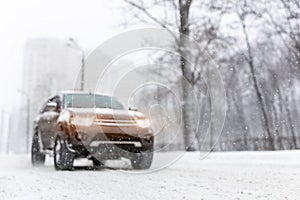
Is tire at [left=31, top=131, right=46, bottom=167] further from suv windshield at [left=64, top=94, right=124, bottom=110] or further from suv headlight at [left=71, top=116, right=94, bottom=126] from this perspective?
suv headlight at [left=71, top=116, right=94, bottom=126]

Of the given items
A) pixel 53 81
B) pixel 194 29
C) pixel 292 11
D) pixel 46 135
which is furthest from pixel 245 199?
pixel 53 81

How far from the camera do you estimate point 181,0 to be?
69.7ft

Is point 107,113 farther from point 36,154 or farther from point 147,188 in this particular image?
point 36,154

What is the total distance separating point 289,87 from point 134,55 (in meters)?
31.0

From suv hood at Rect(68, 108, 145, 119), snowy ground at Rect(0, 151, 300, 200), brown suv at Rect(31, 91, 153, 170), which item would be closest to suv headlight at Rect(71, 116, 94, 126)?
brown suv at Rect(31, 91, 153, 170)

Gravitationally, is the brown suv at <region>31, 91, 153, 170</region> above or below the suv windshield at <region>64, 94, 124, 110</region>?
below

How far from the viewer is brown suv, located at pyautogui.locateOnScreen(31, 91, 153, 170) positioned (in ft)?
23.5

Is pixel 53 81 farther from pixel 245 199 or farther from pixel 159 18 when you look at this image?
pixel 245 199

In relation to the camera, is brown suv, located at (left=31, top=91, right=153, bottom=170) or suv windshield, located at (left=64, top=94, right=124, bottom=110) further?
suv windshield, located at (left=64, top=94, right=124, bottom=110)

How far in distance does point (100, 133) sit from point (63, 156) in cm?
96

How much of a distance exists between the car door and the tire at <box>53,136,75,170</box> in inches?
22.7

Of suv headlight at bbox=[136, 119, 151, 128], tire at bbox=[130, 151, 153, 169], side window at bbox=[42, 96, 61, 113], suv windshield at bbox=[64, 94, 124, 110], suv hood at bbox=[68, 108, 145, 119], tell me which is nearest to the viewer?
suv hood at bbox=[68, 108, 145, 119]

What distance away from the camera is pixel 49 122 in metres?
8.87

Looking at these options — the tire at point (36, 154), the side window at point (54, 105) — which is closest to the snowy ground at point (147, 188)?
the side window at point (54, 105)
